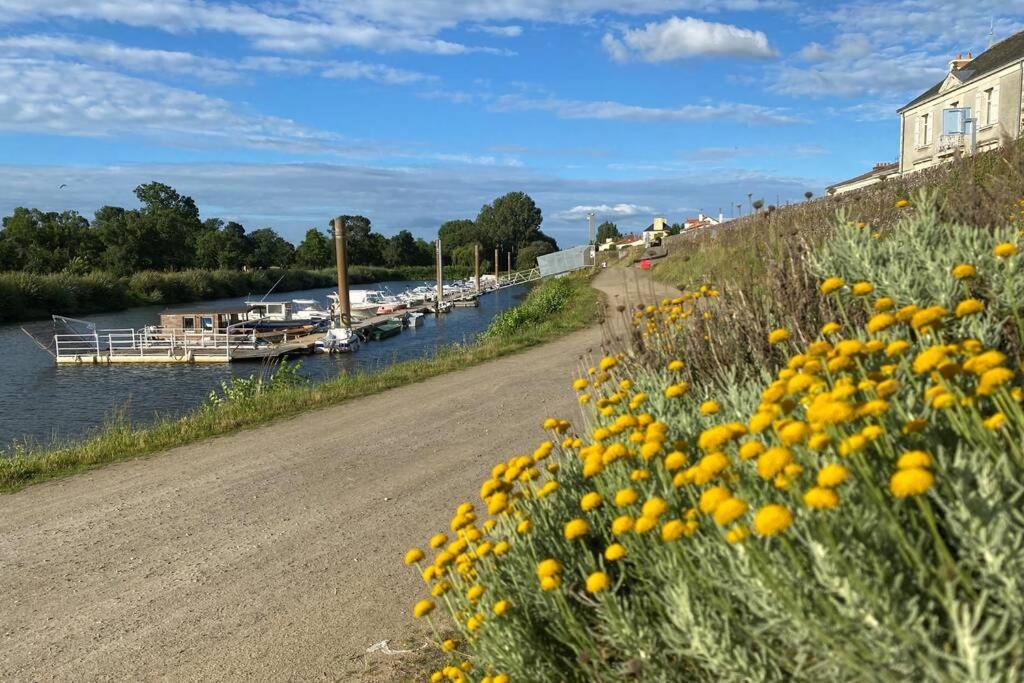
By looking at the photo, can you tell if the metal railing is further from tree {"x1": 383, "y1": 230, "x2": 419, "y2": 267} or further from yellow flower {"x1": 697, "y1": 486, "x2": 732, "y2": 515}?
tree {"x1": 383, "y1": 230, "x2": 419, "y2": 267}

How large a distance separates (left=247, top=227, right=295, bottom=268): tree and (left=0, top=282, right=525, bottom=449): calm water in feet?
262

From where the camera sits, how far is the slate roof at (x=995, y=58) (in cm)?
2965

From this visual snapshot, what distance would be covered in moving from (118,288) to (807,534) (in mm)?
70007

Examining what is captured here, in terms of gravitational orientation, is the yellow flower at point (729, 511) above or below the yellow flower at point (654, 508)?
above

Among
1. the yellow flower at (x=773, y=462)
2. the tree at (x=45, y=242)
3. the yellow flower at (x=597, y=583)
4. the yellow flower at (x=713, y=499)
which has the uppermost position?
the tree at (x=45, y=242)

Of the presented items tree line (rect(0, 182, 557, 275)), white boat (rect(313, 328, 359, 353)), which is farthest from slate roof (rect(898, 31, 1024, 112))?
tree line (rect(0, 182, 557, 275))

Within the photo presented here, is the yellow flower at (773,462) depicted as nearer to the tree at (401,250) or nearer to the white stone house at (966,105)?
the white stone house at (966,105)

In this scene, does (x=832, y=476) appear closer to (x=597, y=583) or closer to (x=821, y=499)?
(x=821, y=499)

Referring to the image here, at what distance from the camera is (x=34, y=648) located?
4.35m

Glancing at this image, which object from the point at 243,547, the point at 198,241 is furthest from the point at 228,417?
the point at 198,241

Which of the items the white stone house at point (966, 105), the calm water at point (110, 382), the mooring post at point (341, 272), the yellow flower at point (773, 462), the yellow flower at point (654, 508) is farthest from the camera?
the mooring post at point (341, 272)

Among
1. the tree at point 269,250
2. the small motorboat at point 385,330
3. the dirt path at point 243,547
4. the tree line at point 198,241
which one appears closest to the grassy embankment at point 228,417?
the dirt path at point 243,547

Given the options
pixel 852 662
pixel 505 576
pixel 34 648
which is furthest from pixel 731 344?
pixel 34 648

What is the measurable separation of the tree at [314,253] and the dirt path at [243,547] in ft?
396
